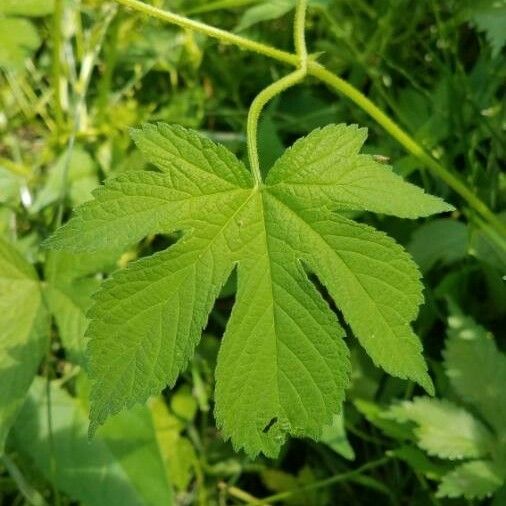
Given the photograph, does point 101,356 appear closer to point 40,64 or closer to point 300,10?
point 300,10

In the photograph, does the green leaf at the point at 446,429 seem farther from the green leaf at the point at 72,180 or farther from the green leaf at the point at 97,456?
the green leaf at the point at 72,180

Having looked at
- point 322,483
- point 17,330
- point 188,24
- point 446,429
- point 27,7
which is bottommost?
point 322,483

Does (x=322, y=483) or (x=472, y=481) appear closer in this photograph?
(x=472, y=481)

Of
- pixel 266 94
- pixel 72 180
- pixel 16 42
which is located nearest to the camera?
pixel 266 94

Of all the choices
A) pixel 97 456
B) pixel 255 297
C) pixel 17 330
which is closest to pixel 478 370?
pixel 255 297

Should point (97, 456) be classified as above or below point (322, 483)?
above

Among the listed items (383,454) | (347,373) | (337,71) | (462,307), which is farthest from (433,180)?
(347,373)

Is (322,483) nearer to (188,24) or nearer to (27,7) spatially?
(188,24)
